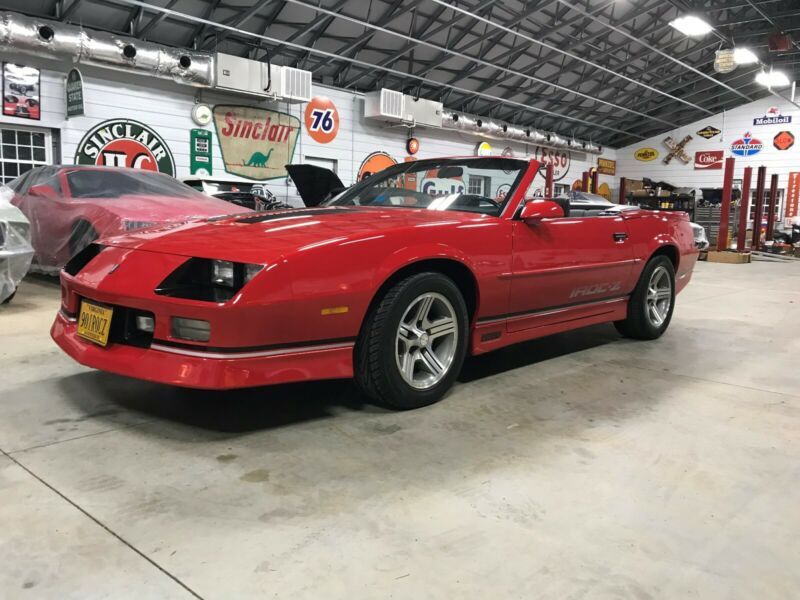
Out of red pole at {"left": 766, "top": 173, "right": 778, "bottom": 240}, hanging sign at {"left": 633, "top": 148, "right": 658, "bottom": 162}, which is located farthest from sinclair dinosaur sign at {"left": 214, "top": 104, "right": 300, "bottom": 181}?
hanging sign at {"left": 633, "top": 148, "right": 658, "bottom": 162}

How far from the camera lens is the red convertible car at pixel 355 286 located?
2123 millimetres

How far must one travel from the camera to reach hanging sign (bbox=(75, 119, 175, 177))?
9219 mm

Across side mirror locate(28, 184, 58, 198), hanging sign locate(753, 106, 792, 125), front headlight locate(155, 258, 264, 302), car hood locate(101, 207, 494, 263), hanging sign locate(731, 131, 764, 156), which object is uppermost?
hanging sign locate(753, 106, 792, 125)

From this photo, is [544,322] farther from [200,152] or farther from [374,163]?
[374,163]

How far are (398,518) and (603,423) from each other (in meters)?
1.22

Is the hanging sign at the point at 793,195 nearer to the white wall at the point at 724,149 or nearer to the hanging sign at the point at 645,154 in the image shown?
the white wall at the point at 724,149

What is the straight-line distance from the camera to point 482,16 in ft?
38.3

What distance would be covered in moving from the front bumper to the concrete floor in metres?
0.25

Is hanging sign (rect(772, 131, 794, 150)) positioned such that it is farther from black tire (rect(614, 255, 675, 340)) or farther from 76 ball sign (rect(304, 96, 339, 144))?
black tire (rect(614, 255, 675, 340))

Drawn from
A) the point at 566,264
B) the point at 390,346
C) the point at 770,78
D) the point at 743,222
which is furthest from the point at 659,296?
the point at 770,78

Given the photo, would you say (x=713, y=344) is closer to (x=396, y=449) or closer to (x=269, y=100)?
(x=396, y=449)

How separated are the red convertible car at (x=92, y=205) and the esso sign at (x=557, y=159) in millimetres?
15421

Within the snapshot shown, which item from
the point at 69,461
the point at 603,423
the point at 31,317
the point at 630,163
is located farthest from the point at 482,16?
the point at 630,163

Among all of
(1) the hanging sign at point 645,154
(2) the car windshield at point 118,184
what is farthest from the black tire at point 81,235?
(1) the hanging sign at point 645,154
